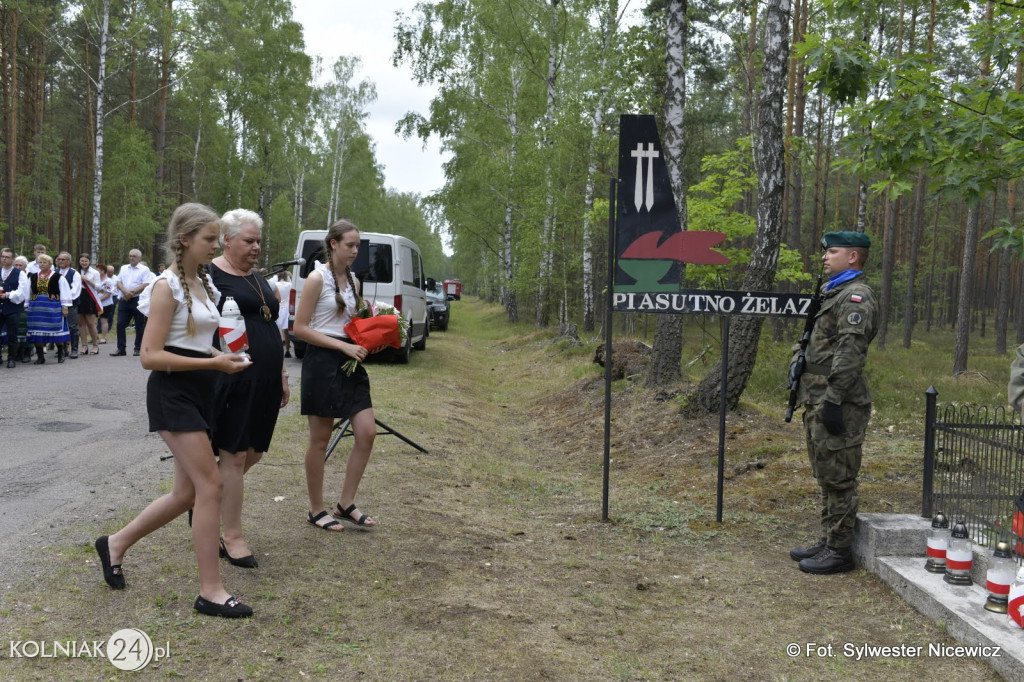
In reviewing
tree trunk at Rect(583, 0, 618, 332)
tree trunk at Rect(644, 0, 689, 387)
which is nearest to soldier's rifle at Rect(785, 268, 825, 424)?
tree trunk at Rect(644, 0, 689, 387)

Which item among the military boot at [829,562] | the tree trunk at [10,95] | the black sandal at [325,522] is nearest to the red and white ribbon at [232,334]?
the black sandal at [325,522]

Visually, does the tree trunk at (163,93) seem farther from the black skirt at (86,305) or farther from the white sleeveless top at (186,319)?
the white sleeveless top at (186,319)

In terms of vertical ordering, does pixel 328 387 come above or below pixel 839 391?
below

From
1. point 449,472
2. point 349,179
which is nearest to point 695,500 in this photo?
point 449,472

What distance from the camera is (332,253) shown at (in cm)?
501

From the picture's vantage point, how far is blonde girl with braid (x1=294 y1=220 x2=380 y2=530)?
193 inches

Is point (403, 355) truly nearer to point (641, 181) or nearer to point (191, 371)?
point (641, 181)

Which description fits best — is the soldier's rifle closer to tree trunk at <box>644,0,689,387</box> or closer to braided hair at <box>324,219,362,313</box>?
braided hair at <box>324,219,362,313</box>

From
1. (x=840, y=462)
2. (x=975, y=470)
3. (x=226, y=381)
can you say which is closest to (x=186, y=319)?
(x=226, y=381)

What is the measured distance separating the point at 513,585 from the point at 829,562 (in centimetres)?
202

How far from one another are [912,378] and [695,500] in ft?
43.0

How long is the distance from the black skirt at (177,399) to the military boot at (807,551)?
3.75m

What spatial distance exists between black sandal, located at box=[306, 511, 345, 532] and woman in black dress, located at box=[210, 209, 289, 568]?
81 cm

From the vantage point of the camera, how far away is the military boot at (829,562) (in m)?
4.97
